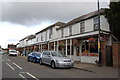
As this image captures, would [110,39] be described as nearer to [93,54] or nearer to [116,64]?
[93,54]

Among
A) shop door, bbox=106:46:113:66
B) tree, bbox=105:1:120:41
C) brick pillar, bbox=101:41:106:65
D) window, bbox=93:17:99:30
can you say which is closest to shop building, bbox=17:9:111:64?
window, bbox=93:17:99:30

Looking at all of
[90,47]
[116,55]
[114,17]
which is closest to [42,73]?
[116,55]

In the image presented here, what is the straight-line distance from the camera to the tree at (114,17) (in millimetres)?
18234

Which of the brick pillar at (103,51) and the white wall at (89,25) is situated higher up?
the white wall at (89,25)

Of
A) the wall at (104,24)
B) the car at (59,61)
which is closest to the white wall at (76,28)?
the wall at (104,24)

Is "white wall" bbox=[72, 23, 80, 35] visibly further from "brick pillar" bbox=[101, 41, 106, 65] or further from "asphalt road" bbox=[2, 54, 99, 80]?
"asphalt road" bbox=[2, 54, 99, 80]

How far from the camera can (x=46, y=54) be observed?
20.5 meters

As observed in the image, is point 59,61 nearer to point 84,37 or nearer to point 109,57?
point 109,57

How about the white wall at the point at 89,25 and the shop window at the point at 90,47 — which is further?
the white wall at the point at 89,25

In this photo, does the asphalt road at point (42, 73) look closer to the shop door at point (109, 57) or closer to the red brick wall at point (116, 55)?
the red brick wall at point (116, 55)

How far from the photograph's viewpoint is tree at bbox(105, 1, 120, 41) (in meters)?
18.2

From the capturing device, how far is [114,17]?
59.8 feet

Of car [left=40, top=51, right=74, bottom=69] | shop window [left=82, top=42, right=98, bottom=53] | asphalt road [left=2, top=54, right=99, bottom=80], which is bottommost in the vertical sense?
asphalt road [left=2, top=54, right=99, bottom=80]

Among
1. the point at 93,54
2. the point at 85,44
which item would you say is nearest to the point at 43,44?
the point at 85,44
